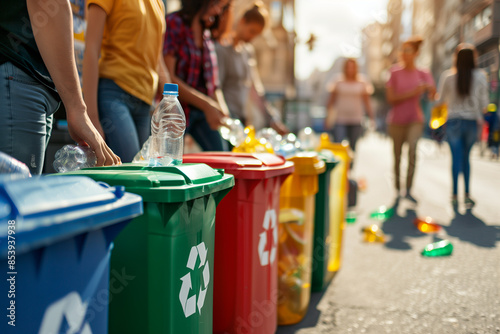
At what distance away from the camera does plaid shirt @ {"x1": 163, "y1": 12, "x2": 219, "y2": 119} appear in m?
3.38

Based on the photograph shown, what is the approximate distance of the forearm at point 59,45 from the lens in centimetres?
172

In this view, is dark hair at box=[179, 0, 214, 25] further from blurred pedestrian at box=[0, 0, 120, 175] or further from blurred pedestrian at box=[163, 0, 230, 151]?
blurred pedestrian at box=[0, 0, 120, 175]

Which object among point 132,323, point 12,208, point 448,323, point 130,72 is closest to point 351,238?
point 448,323

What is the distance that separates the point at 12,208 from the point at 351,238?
4.61 metres

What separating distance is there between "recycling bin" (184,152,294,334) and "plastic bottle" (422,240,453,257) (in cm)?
257

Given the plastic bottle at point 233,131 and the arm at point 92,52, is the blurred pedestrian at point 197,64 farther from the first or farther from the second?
the arm at point 92,52

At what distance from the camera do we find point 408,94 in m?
6.81

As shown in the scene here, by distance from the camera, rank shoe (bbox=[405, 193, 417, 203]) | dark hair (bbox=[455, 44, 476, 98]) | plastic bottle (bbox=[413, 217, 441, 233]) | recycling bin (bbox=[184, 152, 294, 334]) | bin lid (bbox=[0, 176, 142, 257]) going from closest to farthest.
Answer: bin lid (bbox=[0, 176, 142, 257]) < recycling bin (bbox=[184, 152, 294, 334]) < plastic bottle (bbox=[413, 217, 441, 233]) < dark hair (bbox=[455, 44, 476, 98]) < shoe (bbox=[405, 193, 417, 203])

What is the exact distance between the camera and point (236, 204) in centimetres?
224

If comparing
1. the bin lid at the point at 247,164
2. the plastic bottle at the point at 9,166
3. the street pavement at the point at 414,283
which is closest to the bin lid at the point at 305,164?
the bin lid at the point at 247,164

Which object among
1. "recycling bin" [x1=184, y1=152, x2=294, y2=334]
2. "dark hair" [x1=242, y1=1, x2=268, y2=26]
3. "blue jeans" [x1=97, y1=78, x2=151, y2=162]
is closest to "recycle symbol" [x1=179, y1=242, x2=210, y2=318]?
"recycling bin" [x1=184, y1=152, x2=294, y2=334]

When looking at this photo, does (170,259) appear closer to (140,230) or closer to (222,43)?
(140,230)

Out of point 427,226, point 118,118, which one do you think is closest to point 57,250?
point 118,118

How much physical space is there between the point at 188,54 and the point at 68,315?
2586mm
